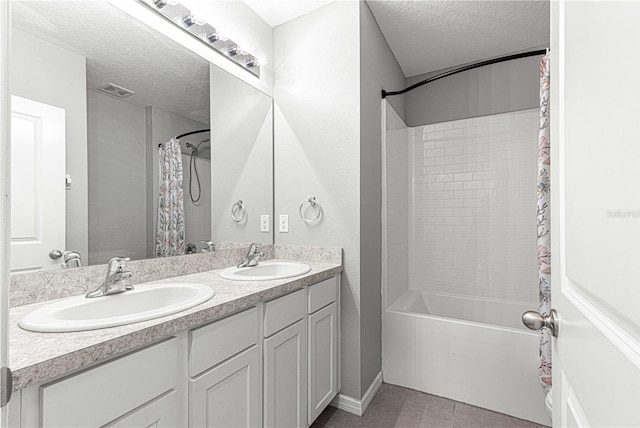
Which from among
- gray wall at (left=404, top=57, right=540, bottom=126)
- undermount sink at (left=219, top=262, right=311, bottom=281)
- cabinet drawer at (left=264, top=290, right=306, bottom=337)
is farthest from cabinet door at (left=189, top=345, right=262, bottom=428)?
gray wall at (left=404, top=57, right=540, bottom=126)

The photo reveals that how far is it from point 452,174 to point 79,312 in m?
2.93

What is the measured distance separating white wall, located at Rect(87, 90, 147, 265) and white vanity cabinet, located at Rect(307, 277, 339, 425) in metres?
0.90

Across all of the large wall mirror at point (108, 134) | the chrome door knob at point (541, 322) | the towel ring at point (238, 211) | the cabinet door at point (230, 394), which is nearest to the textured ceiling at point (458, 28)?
the large wall mirror at point (108, 134)

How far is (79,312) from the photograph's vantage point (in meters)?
1.09

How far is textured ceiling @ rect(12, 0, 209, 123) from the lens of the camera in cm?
117

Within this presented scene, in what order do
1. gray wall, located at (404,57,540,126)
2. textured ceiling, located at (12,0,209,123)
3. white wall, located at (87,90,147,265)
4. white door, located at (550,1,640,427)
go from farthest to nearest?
gray wall, located at (404,57,540,126) → white wall, located at (87,90,147,265) → textured ceiling, located at (12,0,209,123) → white door, located at (550,1,640,427)

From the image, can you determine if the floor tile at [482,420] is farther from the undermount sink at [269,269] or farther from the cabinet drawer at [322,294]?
the undermount sink at [269,269]

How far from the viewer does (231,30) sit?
1.95m

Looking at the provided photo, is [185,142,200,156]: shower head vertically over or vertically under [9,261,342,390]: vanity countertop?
over

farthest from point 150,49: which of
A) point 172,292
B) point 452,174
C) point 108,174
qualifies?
point 452,174

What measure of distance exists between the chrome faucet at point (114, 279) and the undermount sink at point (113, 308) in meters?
0.02

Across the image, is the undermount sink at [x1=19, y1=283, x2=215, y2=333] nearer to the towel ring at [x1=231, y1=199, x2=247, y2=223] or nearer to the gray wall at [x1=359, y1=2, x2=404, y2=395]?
the towel ring at [x1=231, y1=199, x2=247, y2=223]

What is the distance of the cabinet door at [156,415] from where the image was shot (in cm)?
85

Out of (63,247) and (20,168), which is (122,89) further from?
(63,247)
